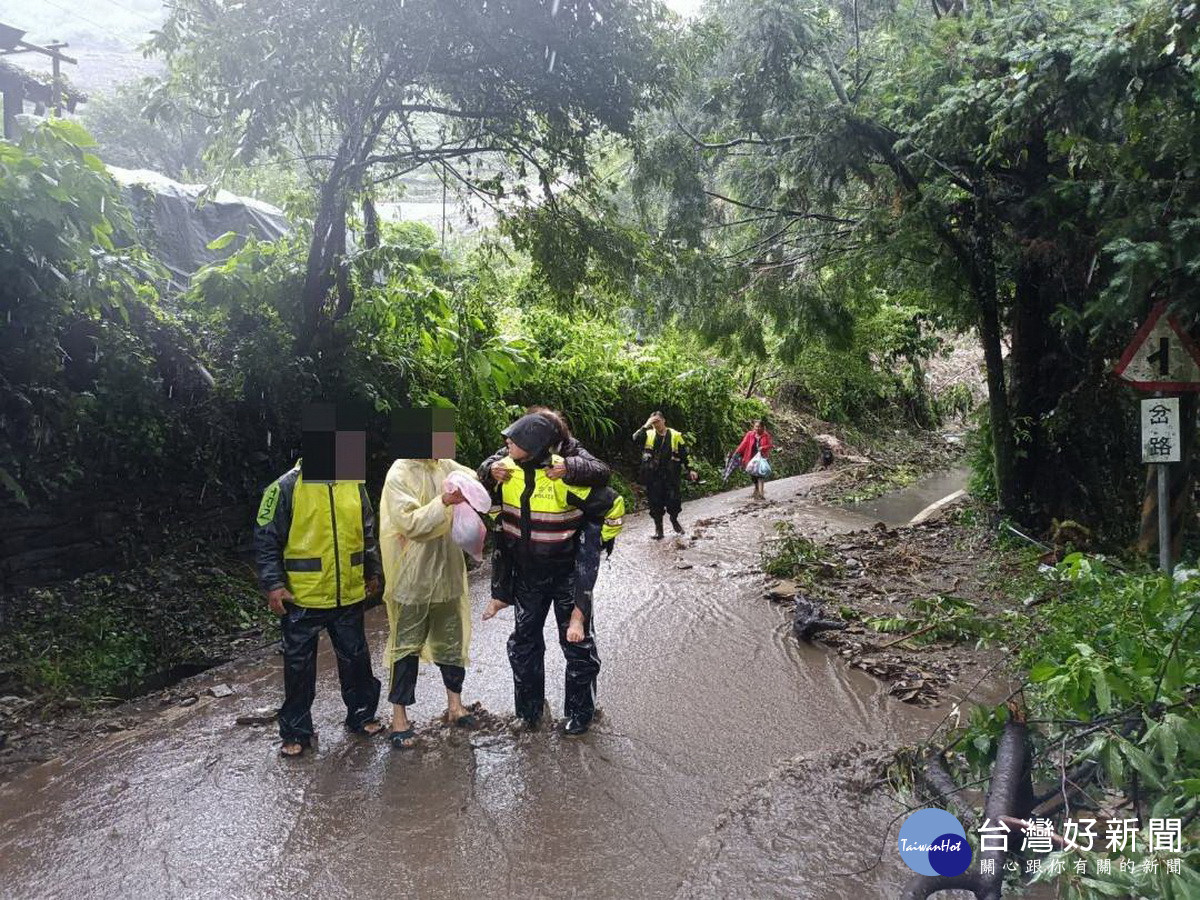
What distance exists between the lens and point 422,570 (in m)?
4.80

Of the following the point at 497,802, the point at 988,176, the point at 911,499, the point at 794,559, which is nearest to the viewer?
the point at 497,802

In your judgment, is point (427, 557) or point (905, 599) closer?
point (427, 557)

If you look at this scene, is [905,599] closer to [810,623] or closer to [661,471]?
[810,623]

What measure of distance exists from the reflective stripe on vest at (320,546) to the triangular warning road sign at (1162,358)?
5.72 m

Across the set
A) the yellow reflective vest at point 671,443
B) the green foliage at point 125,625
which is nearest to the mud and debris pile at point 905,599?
the yellow reflective vest at point 671,443

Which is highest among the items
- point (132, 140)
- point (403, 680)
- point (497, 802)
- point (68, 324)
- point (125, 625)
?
point (132, 140)

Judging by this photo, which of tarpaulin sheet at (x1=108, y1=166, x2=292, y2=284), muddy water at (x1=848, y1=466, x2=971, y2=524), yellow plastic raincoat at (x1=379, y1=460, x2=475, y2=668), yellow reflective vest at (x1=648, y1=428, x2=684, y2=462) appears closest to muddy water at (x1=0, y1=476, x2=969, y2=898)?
yellow plastic raincoat at (x1=379, y1=460, x2=475, y2=668)

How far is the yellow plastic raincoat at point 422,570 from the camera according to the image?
15.3ft

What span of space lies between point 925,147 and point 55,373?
25.0ft

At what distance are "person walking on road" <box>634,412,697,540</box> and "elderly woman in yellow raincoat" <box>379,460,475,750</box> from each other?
6.13 metres

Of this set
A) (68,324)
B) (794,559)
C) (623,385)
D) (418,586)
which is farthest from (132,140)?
(418,586)

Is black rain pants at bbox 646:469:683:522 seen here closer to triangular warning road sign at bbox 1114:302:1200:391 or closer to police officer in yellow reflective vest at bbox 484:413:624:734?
triangular warning road sign at bbox 1114:302:1200:391

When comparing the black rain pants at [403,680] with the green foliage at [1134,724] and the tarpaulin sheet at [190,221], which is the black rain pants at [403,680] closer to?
the green foliage at [1134,724]

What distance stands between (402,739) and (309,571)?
1099 mm
